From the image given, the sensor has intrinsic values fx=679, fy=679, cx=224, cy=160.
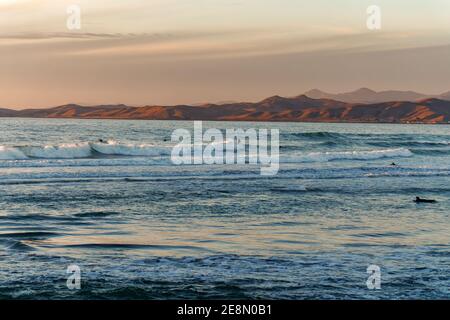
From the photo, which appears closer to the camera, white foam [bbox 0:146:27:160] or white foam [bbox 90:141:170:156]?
white foam [bbox 0:146:27:160]

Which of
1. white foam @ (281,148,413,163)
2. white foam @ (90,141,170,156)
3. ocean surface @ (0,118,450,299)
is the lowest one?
ocean surface @ (0,118,450,299)

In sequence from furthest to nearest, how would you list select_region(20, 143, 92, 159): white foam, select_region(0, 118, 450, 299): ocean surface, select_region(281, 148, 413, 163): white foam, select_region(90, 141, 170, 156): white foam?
select_region(90, 141, 170, 156): white foam < select_region(20, 143, 92, 159): white foam < select_region(281, 148, 413, 163): white foam < select_region(0, 118, 450, 299): ocean surface

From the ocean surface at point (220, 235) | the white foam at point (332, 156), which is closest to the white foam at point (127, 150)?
the white foam at point (332, 156)

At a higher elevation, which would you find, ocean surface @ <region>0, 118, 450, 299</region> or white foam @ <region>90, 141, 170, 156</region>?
white foam @ <region>90, 141, 170, 156</region>

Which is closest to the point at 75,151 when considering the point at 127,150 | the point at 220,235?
the point at 127,150

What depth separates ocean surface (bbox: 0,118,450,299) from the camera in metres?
10.2

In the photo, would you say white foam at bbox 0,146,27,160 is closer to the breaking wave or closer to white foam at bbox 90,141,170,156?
the breaking wave

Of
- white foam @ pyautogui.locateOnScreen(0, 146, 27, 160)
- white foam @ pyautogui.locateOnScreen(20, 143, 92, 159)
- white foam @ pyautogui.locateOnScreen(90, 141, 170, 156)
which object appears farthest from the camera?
white foam @ pyautogui.locateOnScreen(90, 141, 170, 156)

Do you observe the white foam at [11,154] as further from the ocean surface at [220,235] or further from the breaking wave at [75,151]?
the ocean surface at [220,235]

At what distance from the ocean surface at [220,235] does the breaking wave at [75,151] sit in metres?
16.5

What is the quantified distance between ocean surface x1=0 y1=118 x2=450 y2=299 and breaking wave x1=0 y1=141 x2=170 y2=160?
16.5 m

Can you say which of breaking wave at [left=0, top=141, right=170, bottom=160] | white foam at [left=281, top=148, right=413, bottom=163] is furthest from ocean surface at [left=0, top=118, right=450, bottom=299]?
breaking wave at [left=0, top=141, right=170, bottom=160]

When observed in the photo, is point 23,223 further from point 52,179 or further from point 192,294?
point 52,179
